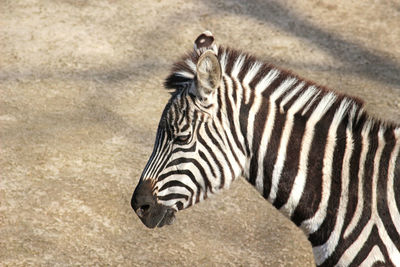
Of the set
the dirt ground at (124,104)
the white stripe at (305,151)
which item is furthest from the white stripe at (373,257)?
the dirt ground at (124,104)

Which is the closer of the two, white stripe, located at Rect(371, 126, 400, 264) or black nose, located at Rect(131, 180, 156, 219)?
white stripe, located at Rect(371, 126, 400, 264)

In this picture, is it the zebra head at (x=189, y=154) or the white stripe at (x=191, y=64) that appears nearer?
the zebra head at (x=189, y=154)

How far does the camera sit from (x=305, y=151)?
3.48 metres

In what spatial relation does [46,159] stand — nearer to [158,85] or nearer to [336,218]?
[158,85]

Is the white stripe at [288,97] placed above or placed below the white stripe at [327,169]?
above

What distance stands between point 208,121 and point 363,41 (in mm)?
5989

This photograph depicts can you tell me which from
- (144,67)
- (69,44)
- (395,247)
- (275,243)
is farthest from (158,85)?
(395,247)

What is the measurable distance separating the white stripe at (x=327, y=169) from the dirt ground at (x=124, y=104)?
1.86m

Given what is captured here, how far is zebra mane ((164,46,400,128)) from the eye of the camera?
138 inches

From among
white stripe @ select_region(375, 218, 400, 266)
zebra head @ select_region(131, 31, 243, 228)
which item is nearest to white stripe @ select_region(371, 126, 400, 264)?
white stripe @ select_region(375, 218, 400, 266)

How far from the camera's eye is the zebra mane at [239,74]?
3502 millimetres

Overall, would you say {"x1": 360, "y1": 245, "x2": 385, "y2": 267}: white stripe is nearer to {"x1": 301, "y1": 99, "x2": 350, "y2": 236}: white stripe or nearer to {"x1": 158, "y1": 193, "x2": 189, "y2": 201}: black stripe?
{"x1": 301, "y1": 99, "x2": 350, "y2": 236}: white stripe

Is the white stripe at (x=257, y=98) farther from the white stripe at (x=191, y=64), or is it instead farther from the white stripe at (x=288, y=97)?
the white stripe at (x=191, y=64)

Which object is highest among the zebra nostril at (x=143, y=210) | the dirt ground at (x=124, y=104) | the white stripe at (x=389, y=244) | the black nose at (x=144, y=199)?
the white stripe at (x=389, y=244)
